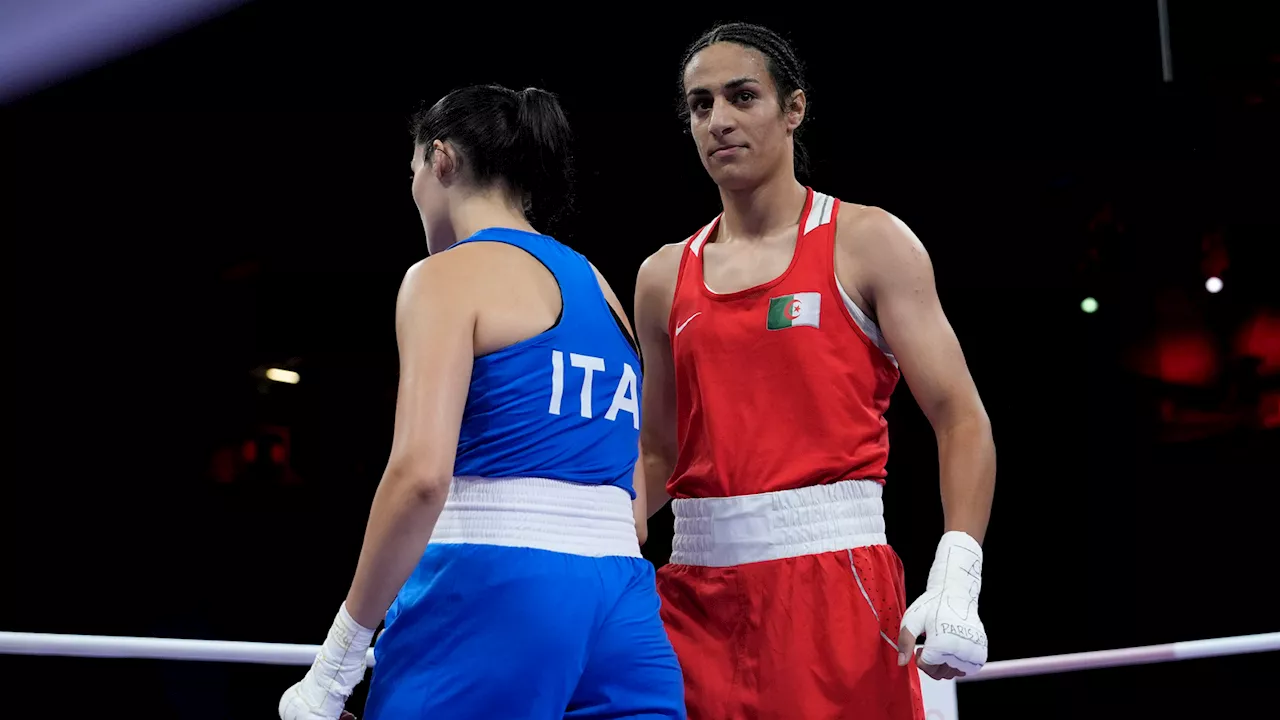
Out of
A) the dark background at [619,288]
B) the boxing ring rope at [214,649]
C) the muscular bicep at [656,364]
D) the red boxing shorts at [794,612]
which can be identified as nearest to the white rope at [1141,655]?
the boxing ring rope at [214,649]

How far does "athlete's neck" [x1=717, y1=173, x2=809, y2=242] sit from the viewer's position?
5.95 feet

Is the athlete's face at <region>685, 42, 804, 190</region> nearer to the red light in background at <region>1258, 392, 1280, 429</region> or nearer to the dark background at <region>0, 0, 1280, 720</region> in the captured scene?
the dark background at <region>0, 0, 1280, 720</region>

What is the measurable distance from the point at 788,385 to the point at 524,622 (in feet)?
1.91

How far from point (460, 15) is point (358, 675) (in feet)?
9.64

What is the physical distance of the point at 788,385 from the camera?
5.44ft

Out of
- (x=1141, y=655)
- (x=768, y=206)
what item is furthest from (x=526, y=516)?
(x=1141, y=655)

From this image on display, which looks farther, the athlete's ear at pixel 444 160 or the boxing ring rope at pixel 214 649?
the boxing ring rope at pixel 214 649

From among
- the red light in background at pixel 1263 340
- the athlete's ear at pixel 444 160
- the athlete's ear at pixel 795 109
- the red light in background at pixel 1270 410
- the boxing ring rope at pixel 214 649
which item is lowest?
the boxing ring rope at pixel 214 649

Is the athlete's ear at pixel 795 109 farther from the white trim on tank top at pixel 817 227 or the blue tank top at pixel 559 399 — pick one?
the blue tank top at pixel 559 399

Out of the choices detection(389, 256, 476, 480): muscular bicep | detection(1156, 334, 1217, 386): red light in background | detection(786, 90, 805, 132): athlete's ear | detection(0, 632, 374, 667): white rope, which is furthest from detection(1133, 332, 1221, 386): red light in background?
detection(389, 256, 476, 480): muscular bicep

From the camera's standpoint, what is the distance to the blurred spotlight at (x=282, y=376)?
5.80 metres

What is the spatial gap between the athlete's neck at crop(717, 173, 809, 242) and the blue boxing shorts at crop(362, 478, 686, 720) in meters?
0.61

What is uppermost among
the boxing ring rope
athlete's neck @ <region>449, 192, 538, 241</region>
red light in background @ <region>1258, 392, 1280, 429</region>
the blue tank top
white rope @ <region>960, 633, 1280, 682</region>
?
athlete's neck @ <region>449, 192, 538, 241</region>

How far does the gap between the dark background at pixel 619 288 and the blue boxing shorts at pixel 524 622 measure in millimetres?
2830
